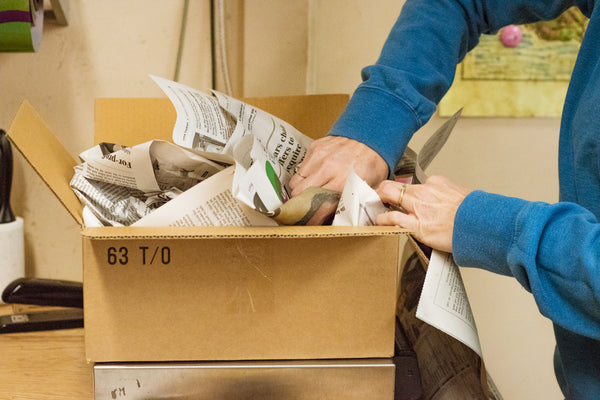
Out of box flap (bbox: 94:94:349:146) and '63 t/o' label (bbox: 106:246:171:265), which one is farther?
box flap (bbox: 94:94:349:146)

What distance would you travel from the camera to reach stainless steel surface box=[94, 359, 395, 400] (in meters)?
0.48

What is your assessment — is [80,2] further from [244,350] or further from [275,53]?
[244,350]

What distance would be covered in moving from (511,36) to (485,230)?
0.74 m

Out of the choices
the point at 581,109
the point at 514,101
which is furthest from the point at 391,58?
the point at 514,101

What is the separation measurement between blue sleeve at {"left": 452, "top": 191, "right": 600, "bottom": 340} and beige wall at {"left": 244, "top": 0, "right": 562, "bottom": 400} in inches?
26.0

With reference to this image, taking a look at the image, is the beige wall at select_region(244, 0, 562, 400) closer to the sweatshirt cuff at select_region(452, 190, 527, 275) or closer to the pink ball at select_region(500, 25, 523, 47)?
the pink ball at select_region(500, 25, 523, 47)

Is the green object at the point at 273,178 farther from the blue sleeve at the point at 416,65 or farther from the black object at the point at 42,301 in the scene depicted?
the black object at the point at 42,301

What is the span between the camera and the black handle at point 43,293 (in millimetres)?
749

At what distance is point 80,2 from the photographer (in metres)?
0.96

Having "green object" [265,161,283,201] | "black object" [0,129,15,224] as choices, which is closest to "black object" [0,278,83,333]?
"black object" [0,129,15,224]

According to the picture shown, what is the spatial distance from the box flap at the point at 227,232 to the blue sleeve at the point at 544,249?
0.07m

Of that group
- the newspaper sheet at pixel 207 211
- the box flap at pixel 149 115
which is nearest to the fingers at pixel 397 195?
the newspaper sheet at pixel 207 211

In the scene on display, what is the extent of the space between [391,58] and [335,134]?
13 cm

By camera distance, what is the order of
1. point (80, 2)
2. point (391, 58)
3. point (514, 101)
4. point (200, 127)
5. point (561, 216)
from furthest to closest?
point (514, 101) < point (80, 2) < point (391, 58) < point (200, 127) < point (561, 216)
